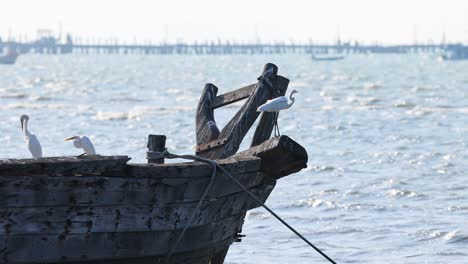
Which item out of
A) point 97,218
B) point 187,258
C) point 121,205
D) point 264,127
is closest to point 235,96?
point 264,127

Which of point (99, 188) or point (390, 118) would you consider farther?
point (390, 118)

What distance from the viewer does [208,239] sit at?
371 inches

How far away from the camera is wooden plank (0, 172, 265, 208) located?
8.03 m

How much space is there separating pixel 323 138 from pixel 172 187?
26679 millimetres

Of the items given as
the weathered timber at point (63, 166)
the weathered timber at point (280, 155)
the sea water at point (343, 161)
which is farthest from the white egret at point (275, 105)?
the sea water at point (343, 161)

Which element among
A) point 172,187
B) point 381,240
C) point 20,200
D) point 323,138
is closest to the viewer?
point 20,200

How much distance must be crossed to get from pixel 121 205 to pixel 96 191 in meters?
0.24

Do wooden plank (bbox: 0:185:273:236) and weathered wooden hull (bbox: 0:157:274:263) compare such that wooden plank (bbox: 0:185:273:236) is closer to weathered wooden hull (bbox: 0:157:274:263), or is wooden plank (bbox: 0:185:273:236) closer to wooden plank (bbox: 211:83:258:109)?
weathered wooden hull (bbox: 0:157:274:263)

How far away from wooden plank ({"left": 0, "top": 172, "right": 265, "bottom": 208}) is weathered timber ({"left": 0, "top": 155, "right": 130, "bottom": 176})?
72 mm

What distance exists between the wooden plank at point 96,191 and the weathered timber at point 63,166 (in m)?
0.07

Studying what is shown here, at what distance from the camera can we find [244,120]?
11.4 metres

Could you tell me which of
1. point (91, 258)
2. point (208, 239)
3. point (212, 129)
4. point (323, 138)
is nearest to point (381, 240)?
point (212, 129)

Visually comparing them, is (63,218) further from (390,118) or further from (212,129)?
(390,118)

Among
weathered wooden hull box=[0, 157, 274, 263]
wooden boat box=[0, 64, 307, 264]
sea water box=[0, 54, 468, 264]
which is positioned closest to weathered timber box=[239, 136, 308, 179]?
wooden boat box=[0, 64, 307, 264]
